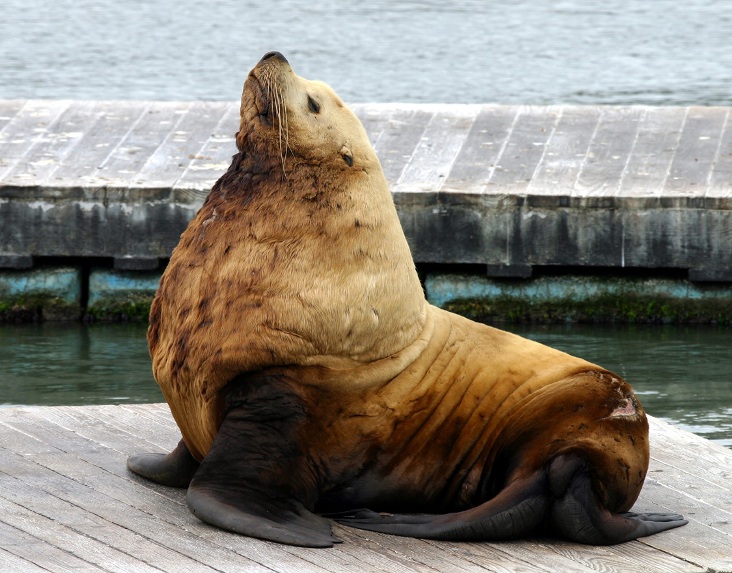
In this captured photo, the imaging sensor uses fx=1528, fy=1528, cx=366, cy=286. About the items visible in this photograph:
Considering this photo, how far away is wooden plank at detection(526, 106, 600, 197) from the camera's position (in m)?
9.12

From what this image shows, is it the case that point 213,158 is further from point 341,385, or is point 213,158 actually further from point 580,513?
point 580,513

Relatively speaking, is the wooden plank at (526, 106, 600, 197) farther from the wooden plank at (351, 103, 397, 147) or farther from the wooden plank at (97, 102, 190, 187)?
the wooden plank at (97, 102, 190, 187)

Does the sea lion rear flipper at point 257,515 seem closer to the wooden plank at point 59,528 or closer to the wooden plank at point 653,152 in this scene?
the wooden plank at point 59,528

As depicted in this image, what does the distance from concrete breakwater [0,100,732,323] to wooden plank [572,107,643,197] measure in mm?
17

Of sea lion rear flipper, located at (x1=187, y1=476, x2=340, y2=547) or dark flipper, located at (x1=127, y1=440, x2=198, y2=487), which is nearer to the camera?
sea lion rear flipper, located at (x1=187, y1=476, x2=340, y2=547)

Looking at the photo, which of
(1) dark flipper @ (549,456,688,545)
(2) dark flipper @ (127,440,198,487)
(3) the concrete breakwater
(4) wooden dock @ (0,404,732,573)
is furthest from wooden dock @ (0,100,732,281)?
(1) dark flipper @ (549,456,688,545)

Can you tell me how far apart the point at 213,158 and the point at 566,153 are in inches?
88.2

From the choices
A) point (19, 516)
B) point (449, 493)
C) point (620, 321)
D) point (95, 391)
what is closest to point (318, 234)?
point (449, 493)

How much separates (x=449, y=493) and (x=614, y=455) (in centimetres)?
51

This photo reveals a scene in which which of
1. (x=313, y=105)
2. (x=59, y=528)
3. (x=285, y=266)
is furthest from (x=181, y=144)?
(x=59, y=528)

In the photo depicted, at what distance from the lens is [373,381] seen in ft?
14.7

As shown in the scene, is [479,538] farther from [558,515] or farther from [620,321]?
[620,321]

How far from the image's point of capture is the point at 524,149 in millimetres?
9773

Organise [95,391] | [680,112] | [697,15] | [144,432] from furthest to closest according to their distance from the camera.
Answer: [697,15] → [680,112] → [95,391] → [144,432]
